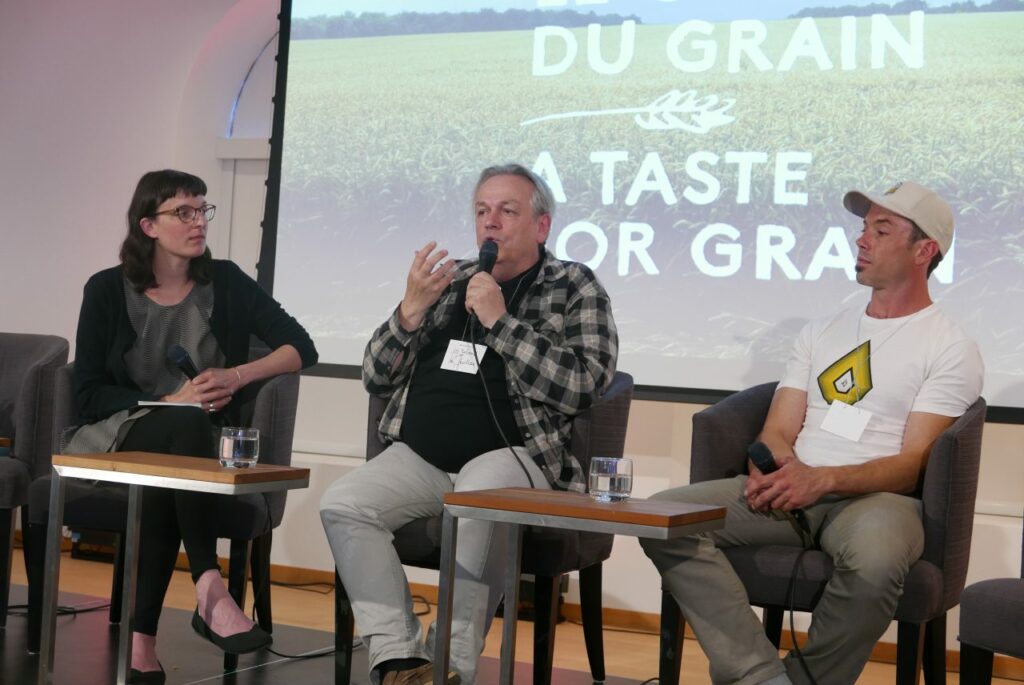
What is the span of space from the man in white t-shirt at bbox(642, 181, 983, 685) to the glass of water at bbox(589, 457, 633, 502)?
0.93ft

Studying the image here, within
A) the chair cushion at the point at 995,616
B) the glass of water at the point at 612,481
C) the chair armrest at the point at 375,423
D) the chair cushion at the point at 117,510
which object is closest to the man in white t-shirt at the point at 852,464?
the chair cushion at the point at 995,616

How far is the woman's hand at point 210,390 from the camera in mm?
3225

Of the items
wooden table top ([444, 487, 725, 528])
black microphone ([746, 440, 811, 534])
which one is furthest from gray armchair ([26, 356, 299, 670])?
black microphone ([746, 440, 811, 534])

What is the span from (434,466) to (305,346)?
741 mm

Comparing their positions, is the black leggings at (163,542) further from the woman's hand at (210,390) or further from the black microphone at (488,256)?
the black microphone at (488,256)

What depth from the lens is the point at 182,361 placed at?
124 inches

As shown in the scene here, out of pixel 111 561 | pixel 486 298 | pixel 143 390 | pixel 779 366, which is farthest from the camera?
pixel 111 561

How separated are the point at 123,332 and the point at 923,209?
7.07 ft

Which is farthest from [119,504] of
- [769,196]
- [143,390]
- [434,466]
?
[769,196]

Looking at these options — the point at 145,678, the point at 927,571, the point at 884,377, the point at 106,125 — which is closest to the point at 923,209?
the point at 884,377

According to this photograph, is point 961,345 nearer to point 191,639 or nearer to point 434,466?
point 434,466

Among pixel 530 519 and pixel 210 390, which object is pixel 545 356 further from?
pixel 210 390

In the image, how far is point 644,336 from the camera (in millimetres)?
4262

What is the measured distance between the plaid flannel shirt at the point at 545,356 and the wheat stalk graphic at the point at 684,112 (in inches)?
49.1
